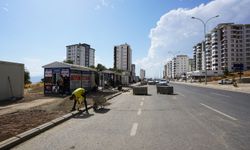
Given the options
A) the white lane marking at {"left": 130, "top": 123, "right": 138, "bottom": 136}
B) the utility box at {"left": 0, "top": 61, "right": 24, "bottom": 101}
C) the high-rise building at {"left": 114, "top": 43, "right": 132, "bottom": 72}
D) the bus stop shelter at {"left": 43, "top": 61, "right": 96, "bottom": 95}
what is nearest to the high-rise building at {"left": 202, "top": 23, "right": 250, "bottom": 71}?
the high-rise building at {"left": 114, "top": 43, "right": 132, "bottom": 72}

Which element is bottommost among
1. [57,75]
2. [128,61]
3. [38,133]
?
[38,133]

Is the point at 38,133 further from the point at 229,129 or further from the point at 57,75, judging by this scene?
the point at 57,75

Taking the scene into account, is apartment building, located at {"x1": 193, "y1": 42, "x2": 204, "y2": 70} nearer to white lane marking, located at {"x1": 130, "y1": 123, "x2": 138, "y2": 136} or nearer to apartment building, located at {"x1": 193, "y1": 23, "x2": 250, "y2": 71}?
apartment building, located at {"x1": 193, "y1": 23, "x2": 250, "y2": 71}

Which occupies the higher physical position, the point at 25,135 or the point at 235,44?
the point at 235,44

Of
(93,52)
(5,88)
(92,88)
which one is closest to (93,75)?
(92,88)

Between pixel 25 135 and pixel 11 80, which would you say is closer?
pixel 25 135

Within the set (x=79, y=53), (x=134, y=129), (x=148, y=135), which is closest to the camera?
(x=148, y=135)

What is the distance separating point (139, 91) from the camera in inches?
1059

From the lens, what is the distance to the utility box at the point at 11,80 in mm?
18359

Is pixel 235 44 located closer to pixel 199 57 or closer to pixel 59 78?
pixel 199 57

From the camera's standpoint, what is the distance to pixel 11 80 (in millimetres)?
19406

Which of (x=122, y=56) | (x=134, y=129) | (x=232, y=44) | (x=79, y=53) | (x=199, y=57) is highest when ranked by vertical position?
(x=232, y=44)

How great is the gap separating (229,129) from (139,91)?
19.0 metres

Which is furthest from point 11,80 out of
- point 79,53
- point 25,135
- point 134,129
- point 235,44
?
point 79,53
